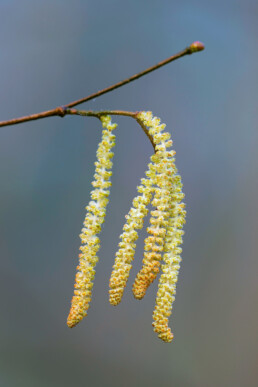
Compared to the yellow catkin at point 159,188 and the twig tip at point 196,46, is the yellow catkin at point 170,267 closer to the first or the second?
the yellow catkin at point 159,188

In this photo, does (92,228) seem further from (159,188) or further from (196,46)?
(196,46)

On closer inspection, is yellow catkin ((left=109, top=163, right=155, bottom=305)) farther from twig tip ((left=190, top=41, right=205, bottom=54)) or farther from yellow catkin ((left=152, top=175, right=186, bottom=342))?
twig tip ((left=190, top=41, right=205, bottom=54))

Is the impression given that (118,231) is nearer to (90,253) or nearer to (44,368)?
(44,368)

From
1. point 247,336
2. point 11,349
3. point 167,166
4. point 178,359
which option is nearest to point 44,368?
point 11,349

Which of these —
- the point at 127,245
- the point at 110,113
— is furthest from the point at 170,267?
the point at 110,113

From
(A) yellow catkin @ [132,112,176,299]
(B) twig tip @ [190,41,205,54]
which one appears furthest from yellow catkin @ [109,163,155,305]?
(B) twig tip @ [190,41,205,54]

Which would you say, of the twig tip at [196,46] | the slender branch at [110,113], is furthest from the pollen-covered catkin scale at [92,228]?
the twig tip at [196,46]
